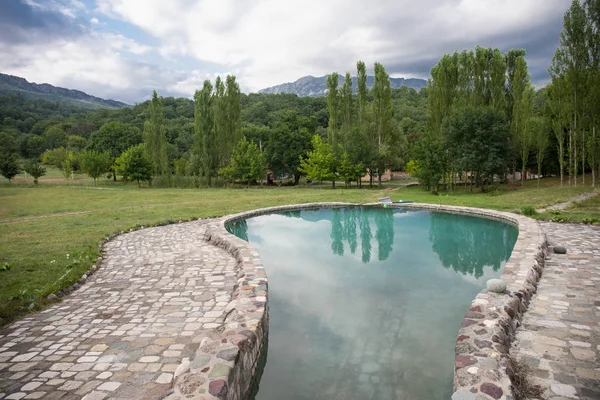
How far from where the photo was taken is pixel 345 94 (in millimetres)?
33844

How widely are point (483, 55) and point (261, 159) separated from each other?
18.9 meters

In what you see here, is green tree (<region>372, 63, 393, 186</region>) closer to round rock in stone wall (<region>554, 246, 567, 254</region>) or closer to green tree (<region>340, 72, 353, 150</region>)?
green tree (<region>340, 72, 353, 150</region>)

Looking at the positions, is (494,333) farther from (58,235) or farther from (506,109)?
(506,109)

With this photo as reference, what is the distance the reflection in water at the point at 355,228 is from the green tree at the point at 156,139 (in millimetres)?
24638

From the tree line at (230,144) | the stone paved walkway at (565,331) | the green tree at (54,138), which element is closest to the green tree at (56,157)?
the tree line at (230,144)

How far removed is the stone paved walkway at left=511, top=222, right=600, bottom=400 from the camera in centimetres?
354

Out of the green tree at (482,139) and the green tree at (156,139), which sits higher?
the green tree at (156,139)

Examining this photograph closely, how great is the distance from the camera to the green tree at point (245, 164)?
3247 centimetres

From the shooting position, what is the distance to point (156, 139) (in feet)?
123

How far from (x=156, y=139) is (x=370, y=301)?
3549 centimetres

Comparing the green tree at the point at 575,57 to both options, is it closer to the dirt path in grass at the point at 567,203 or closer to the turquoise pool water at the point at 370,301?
the dirt path in grass at the point at 567,203

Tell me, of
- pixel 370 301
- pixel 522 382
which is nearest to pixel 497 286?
pixel 522 382

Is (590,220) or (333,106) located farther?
(333,106)

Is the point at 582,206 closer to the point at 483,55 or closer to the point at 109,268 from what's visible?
the point at 483,55
